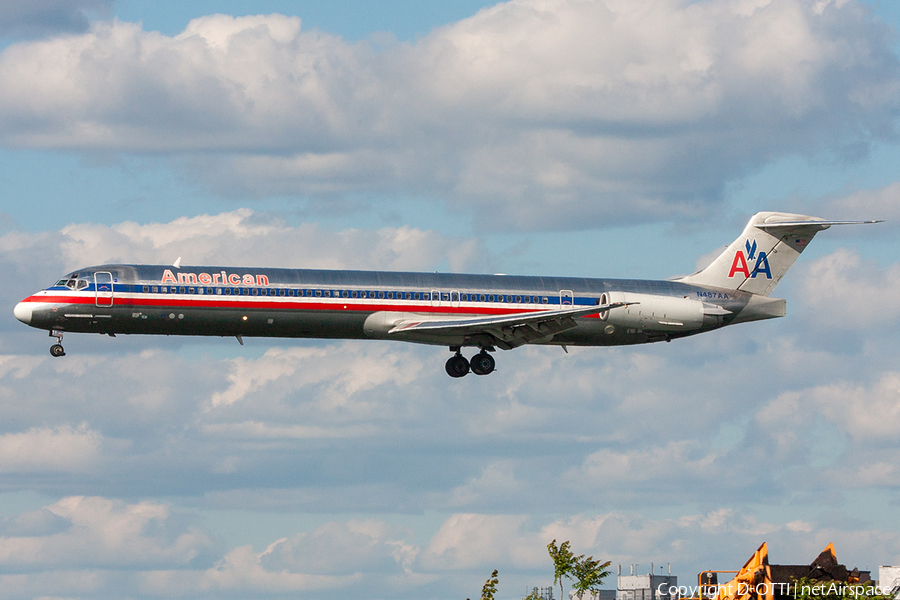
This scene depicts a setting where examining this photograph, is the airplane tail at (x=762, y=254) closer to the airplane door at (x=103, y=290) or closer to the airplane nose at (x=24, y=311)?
the airplane door at (x=103, y=290)

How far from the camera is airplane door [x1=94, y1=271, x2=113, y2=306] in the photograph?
5634 centimetres

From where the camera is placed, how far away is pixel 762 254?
222ft

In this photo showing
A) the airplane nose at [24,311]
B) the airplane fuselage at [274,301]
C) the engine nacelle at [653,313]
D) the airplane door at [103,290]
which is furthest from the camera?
the engine nacelle at [653,313]

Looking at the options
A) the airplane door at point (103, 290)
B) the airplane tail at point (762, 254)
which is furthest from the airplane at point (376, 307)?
the airplane tail at point (762, 254)

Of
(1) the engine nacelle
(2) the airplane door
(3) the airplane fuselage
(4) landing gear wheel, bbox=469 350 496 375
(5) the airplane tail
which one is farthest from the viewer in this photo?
(5) the airplane tail

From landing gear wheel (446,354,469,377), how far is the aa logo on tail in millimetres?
13480

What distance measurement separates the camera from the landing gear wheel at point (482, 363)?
62.5m

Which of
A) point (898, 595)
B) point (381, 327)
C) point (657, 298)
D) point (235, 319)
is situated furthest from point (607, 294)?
point (898, 595)

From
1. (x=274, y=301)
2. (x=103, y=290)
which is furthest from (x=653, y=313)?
(x=103, y=290)

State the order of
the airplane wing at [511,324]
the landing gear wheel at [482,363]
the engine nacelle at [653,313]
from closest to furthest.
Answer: the airplane wing at [511,324]
the engine nacelle at [653,313]
the landing gear wheel at [482,363]

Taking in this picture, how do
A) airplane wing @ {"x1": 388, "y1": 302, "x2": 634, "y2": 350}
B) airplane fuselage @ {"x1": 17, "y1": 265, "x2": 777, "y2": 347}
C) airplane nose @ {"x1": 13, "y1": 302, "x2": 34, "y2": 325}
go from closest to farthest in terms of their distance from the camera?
airplane fuselage @ {"x1": 17, "y1": 265, "x2": 777, "y2": 347} < airplane nose @ {"x1": 13, "y1": 302, "x2": 34, "y2": 325} < airplane wing @ {"x1": 388, "y1": 302, "x2": 634, "y2": 350}

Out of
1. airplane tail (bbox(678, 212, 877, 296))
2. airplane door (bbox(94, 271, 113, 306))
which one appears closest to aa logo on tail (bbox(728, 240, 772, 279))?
airplane tail (bbox(678, 212, 877, 296))

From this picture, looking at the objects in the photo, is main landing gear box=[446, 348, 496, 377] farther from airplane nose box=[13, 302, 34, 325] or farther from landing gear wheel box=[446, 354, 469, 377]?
airplane nose box=[13, 302, 34, 325]

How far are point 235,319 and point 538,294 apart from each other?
42.0ft
